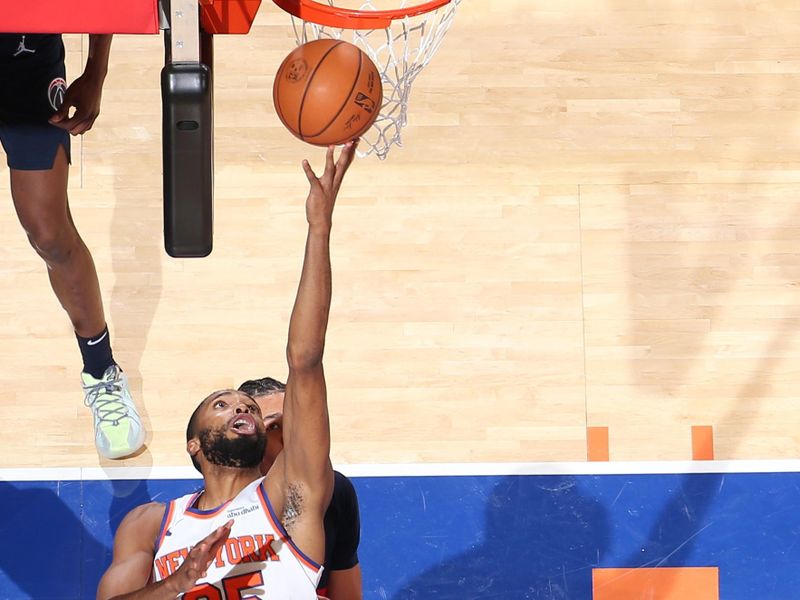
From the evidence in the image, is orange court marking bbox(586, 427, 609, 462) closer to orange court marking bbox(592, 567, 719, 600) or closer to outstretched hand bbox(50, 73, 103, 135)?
orange court marking bbox(592, 567, 719, 600)

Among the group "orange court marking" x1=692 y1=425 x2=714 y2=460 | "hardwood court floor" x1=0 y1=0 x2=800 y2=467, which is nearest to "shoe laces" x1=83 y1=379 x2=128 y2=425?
"hardwood court floor" x1=0 y1=0 x2=800 y2=467

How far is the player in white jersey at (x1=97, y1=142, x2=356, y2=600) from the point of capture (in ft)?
9.96

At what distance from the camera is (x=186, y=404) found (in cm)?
492

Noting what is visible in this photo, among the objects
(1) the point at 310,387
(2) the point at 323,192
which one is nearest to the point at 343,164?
(2) the point at 323,192

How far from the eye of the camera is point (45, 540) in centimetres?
470

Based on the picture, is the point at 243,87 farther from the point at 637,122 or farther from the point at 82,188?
the point at 637,122

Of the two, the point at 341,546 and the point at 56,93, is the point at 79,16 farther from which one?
the point at 341,546

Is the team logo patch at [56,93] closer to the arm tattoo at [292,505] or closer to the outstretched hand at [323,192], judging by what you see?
the outstretched hand at [323,192]

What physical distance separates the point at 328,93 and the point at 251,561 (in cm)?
139

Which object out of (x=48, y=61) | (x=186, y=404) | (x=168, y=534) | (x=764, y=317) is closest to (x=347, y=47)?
(x=48, y=61)

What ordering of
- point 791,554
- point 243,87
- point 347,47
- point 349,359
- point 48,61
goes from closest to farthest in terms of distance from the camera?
point 347,47 → point 48,61 → point 791,554 → point 349,359 → point 243,87

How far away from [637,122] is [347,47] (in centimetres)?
211

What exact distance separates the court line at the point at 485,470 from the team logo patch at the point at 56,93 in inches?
62.5

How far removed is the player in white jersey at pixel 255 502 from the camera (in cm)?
304
